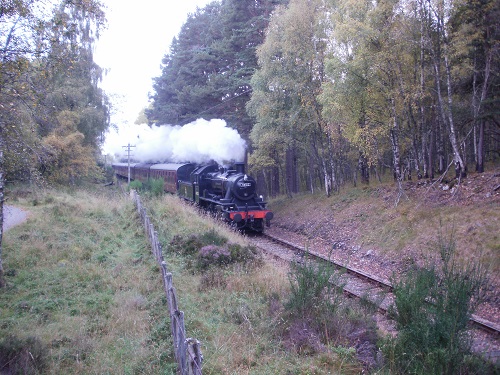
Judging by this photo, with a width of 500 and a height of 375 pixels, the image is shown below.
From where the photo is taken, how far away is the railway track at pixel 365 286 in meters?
7.09

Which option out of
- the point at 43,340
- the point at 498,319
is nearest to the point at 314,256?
the point at 498,319

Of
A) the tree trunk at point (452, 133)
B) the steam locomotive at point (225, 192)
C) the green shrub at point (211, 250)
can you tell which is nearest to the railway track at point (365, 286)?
the steam locomotive at point (225, 192)

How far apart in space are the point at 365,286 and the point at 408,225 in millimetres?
3747

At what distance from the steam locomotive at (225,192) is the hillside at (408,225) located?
1.75m

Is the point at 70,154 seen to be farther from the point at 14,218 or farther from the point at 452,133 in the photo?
the point at 452,133

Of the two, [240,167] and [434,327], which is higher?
[240,167]

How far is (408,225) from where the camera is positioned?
13008mm

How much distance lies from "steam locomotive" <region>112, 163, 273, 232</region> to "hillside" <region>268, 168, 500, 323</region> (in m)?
1.75

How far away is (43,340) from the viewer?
6.22 meters

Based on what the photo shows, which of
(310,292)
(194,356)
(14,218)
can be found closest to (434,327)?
(310,292)

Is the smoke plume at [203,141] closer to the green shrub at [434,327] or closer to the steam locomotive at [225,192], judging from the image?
the steam locomotive at [225,192]

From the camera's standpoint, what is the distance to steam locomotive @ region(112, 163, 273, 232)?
17.5m

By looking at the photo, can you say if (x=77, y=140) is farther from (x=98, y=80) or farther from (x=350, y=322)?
(x=350, y=322)

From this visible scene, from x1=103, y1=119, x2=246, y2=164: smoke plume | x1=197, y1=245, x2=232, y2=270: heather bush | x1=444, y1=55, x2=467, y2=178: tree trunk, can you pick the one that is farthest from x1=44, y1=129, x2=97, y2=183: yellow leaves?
x1=444, y1=55, x2=467, y2=178: tree trunk
